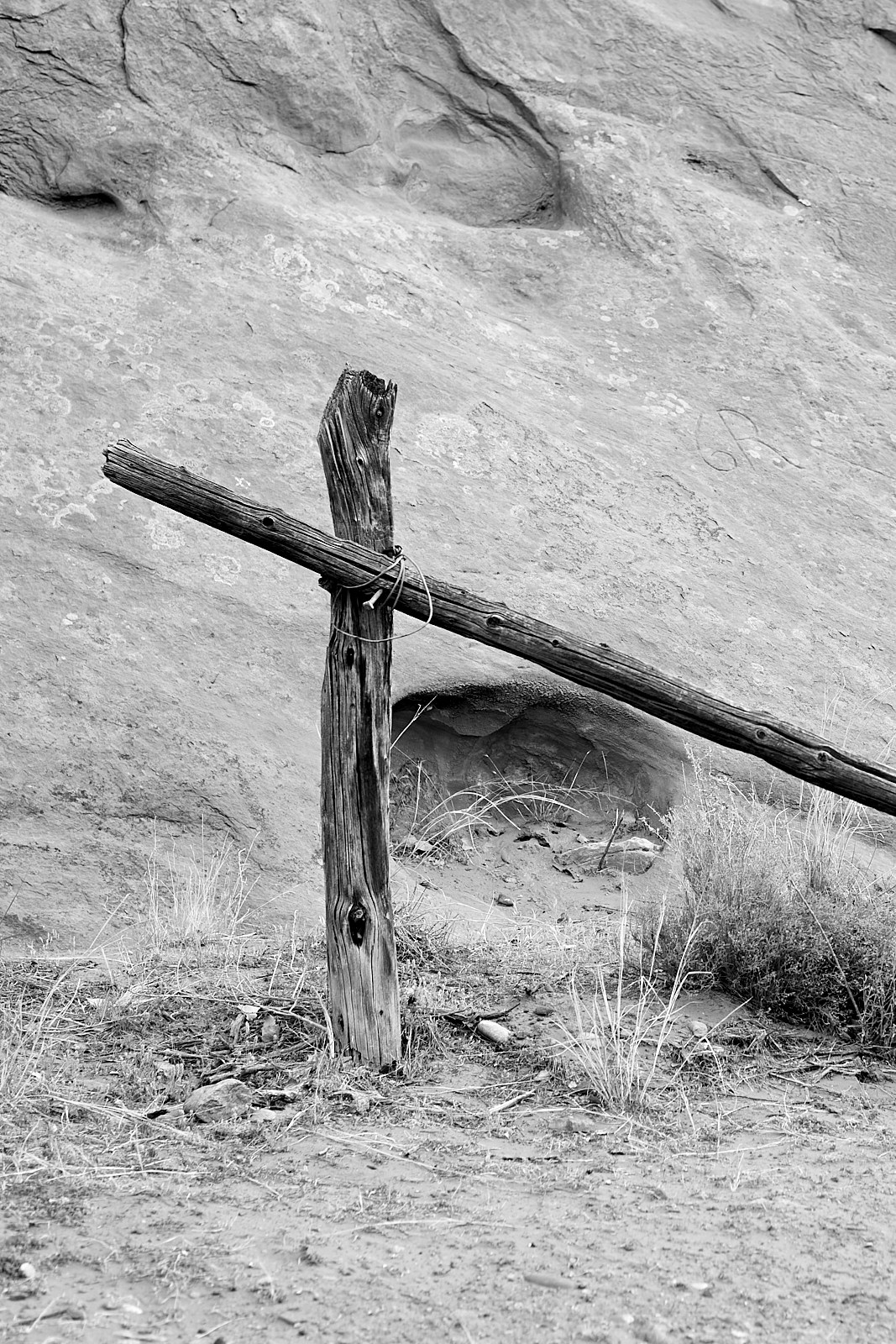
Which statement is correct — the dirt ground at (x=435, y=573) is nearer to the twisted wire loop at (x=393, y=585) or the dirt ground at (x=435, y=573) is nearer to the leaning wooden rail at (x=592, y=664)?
the leaning wooden rail at (x=592, y=664)

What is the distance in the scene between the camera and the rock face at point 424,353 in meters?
5.50

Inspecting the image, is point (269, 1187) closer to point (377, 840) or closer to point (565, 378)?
point (377, 840)

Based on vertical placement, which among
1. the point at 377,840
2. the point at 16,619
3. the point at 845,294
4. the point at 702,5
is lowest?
the point at 16,619

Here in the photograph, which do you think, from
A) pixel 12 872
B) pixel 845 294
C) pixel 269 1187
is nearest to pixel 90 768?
pixel 12 872

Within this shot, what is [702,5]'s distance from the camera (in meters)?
8.86

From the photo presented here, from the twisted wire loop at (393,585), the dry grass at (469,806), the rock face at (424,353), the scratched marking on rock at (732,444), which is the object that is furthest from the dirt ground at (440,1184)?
the scratched marking on rock at (732,444)

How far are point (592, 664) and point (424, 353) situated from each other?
3.81 meters

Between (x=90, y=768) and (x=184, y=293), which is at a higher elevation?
(x=184, y=293)

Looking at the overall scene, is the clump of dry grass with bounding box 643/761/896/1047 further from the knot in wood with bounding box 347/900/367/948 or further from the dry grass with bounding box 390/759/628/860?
the dry grass with bounding box 390/759/628/860

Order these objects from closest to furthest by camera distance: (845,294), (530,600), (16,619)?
(16,619), (530,600), (845,294)

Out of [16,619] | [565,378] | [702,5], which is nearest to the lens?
[16,619]

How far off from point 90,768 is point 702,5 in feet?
23.2

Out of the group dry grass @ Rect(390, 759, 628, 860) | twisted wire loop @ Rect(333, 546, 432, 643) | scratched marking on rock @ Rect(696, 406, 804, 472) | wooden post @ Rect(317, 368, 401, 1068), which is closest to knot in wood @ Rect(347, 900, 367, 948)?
wooden post @ Rect(317, 368, 401, 1068)

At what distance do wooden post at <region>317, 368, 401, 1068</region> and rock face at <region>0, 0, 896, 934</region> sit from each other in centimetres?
160
